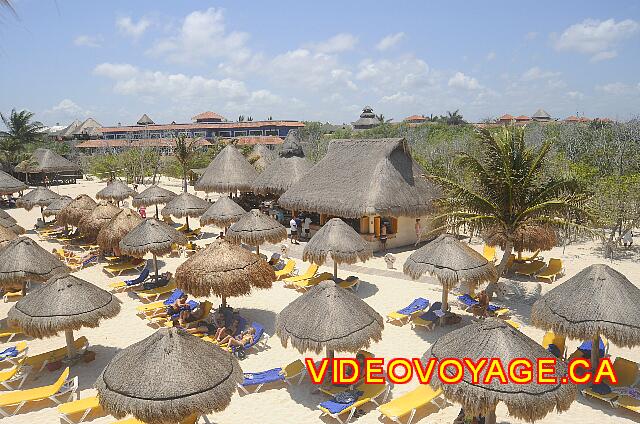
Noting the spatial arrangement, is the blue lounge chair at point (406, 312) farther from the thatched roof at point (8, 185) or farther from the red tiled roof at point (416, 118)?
the red tiled roof at point (416, 118)

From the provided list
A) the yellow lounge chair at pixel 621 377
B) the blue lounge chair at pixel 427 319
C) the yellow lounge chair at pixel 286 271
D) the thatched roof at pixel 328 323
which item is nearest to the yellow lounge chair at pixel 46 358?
the thatched roof at pixel 328 323

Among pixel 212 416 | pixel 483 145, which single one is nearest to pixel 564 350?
pixel 483 145

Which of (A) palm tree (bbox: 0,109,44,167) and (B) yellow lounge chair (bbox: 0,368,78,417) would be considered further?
(A) palm tree (bbox: 0,109,44,167)

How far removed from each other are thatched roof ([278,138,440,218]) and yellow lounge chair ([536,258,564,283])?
17.6 ft

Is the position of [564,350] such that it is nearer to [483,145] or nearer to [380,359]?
[380,359]

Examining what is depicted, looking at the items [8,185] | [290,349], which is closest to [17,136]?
[8,185]

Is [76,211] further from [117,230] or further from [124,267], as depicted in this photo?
[124,267]

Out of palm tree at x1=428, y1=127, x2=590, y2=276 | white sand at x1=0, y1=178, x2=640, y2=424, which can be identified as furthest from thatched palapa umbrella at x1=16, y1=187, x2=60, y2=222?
palm tree at x1=428, y1=127, x2=590, y2=276

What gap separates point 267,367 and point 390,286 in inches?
233

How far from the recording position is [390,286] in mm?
14180

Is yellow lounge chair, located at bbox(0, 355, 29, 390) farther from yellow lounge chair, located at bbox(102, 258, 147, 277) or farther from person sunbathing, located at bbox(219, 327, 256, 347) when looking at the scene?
yellow lounge chair, located at bbox(102, 258, 147, 277)

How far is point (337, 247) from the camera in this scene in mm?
13039

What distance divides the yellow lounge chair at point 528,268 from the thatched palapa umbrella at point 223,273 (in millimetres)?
8624

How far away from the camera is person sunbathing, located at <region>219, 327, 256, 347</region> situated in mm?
9789
